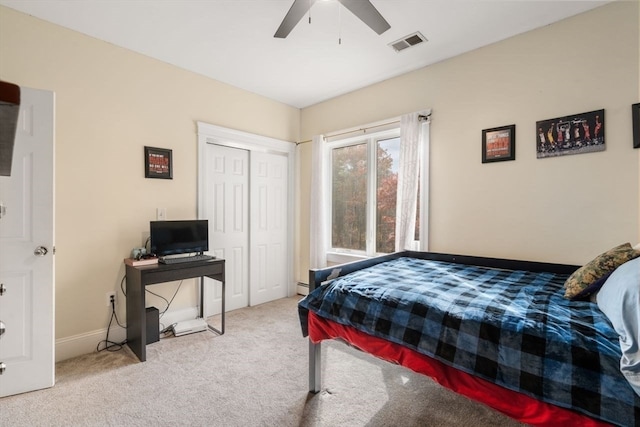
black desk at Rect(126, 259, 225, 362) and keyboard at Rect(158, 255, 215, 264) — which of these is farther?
keyboard at Rect(158, 255, 215, 264)

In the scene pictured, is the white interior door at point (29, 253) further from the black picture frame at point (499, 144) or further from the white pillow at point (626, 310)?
the black picture frame at point (499, 144)

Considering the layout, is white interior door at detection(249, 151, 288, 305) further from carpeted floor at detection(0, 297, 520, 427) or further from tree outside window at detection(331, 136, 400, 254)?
carpeted floor at detection(0, 297, 520, 427)

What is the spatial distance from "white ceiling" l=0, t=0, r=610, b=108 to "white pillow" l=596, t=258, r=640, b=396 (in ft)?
6.56

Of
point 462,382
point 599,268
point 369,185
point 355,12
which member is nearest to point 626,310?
point 599,268

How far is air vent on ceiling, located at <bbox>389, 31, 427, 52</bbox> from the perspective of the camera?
259 cm

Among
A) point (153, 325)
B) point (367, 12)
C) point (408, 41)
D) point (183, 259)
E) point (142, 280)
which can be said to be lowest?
point (153, 325)

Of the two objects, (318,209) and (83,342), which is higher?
(318,209)

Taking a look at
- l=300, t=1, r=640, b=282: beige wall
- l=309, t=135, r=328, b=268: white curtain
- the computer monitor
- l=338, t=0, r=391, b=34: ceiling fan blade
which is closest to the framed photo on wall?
l=300, t=1, r=640, b=282: beige wall

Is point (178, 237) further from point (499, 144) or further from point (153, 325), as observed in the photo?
point (499, 144)

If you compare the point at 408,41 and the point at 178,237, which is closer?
the point at 408,41

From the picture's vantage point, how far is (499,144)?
2654 mm

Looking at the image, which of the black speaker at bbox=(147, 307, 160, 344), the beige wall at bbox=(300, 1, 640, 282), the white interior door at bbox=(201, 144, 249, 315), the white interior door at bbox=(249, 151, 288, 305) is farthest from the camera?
the white interior door at bbox=(249, 151, 288, 305)

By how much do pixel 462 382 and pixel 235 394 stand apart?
1.40m

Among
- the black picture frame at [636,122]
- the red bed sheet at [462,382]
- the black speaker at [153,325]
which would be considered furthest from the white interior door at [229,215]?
the black picture frame at [636,122]
